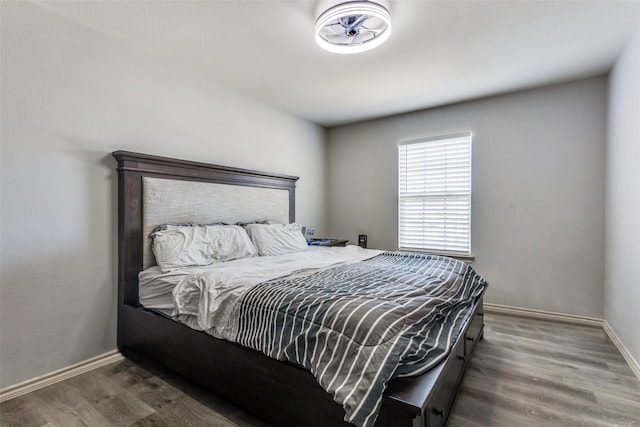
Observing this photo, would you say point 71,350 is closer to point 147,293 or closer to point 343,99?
point 147,293

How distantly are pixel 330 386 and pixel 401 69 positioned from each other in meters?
2.68

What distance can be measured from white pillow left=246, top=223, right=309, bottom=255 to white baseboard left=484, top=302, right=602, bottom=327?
2262 mm

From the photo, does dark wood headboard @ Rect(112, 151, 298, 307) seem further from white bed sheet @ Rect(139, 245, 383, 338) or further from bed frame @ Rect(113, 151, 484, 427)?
white bed sheet @ Rect(139, 245, 383, 338)

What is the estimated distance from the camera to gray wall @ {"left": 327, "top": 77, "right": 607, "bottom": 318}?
3.03m

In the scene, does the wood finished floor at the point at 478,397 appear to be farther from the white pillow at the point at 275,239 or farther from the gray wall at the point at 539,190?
the white pillow at the point at 275,239

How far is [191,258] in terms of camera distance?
2365 mm

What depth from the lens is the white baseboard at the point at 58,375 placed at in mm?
1875

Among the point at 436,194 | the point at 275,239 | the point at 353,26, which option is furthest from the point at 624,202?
the point at 275,239

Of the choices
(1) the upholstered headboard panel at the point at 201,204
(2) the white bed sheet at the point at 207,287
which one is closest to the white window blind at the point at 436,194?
(1) the upholstered headboard panel at the point at 201,204

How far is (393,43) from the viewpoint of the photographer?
239 cm

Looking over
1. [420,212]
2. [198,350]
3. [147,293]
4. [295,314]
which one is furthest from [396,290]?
[420,212]

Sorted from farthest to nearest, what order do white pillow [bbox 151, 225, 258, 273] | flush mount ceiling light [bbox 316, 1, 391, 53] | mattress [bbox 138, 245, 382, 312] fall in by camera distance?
white pillow [bbox 151, 225, 258, 273]
mattress [bbox 138, 245, 382, 312]
flush mount ceiling light [bbox 316, 1, 391, 53]

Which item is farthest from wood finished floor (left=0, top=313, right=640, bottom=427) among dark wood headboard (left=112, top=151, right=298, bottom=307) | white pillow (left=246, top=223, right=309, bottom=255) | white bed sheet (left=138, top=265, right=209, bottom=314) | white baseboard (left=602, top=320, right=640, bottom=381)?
white pillow (left=246, top=223, right=309, bottom=255)

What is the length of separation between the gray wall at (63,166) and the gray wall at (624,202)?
3.63 meters
